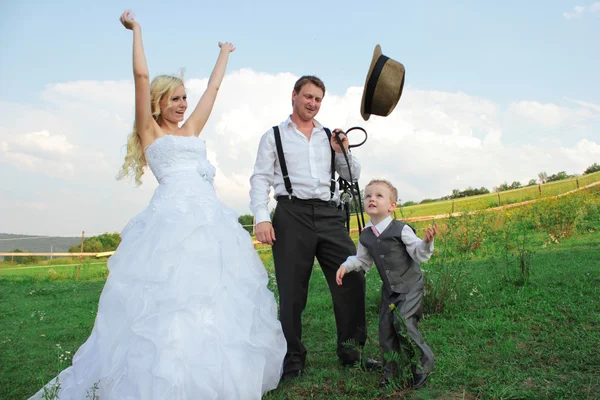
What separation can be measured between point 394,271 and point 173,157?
189cm

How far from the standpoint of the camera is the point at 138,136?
4.08m

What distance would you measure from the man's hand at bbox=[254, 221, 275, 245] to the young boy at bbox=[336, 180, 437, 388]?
0.79 m

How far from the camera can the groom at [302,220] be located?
4.21m

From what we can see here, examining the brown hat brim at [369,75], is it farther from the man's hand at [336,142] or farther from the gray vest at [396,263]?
the gray vest at [396,263]

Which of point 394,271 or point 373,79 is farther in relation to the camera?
point 373,79

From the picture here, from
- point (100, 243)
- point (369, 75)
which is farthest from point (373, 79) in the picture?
point (100, 243)

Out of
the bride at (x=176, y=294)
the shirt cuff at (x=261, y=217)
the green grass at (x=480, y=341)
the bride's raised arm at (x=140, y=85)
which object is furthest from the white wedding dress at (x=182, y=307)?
the green grass at (x=480, y=341)

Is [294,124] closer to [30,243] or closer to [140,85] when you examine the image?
[140,85]

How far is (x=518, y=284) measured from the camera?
636cm

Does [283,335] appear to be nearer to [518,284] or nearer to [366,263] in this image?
[366,263]

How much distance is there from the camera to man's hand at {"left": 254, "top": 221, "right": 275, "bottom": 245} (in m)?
4.20

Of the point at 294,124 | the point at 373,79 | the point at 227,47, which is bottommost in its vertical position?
the point at 294,124

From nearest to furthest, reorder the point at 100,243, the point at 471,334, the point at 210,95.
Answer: the point at 210,95 → the point at 471,334 → the point at 100,243

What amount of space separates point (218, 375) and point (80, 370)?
1263mm
